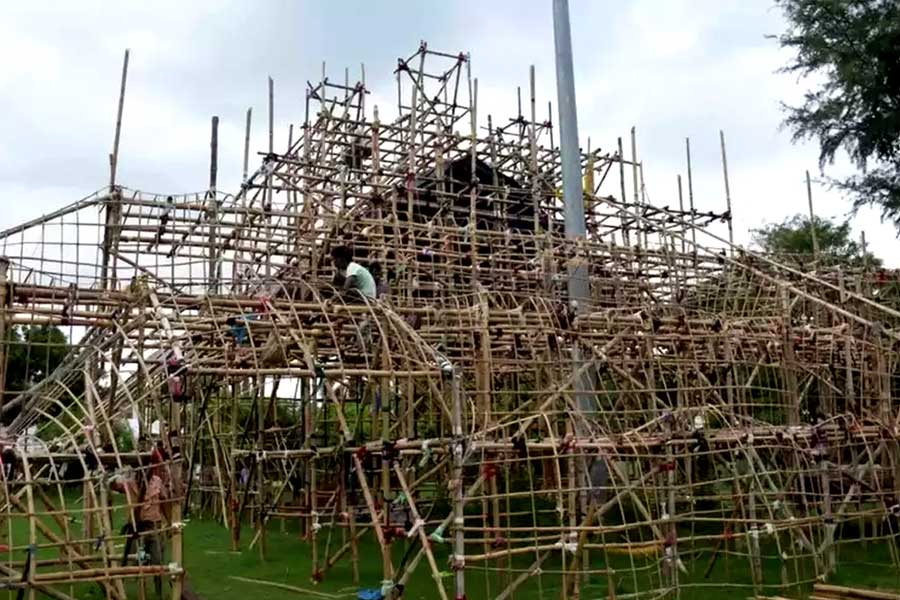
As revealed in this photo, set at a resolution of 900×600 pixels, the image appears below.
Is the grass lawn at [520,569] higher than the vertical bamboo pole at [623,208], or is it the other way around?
the vertical bamboo pole at [623,208]

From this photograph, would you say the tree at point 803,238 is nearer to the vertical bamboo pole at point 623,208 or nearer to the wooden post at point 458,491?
the vertical bamboo pole at point 623,208

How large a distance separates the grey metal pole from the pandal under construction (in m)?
0.28

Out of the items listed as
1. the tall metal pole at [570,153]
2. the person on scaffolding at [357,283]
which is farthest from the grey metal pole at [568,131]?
the person on scaffolding at [357,283]

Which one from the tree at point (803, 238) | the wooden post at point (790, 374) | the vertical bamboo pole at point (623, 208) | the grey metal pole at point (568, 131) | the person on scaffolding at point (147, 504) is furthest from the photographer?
the tree at point (803, 238)

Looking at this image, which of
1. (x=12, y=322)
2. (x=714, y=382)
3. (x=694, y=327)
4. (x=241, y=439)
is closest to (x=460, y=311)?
(x=694, y=327)

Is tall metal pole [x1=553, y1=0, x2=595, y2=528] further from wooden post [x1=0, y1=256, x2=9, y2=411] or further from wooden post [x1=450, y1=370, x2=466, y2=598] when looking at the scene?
wooden post [x1=0, y1=256, x2=9, y2=411]

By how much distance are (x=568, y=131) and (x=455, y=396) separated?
7.26 metres

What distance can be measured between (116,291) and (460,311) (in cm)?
427

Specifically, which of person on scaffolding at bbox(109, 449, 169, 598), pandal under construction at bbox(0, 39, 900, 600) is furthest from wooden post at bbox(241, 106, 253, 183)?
person on scaffolding at bbox(109, 449, 169, 598)

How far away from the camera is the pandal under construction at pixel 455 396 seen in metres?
8.87

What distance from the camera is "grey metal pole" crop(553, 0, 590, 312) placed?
47.0ft

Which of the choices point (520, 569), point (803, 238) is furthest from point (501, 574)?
point (803, 238)

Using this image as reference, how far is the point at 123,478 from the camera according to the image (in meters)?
8.45

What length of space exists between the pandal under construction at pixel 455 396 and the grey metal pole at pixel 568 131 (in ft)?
0.91
